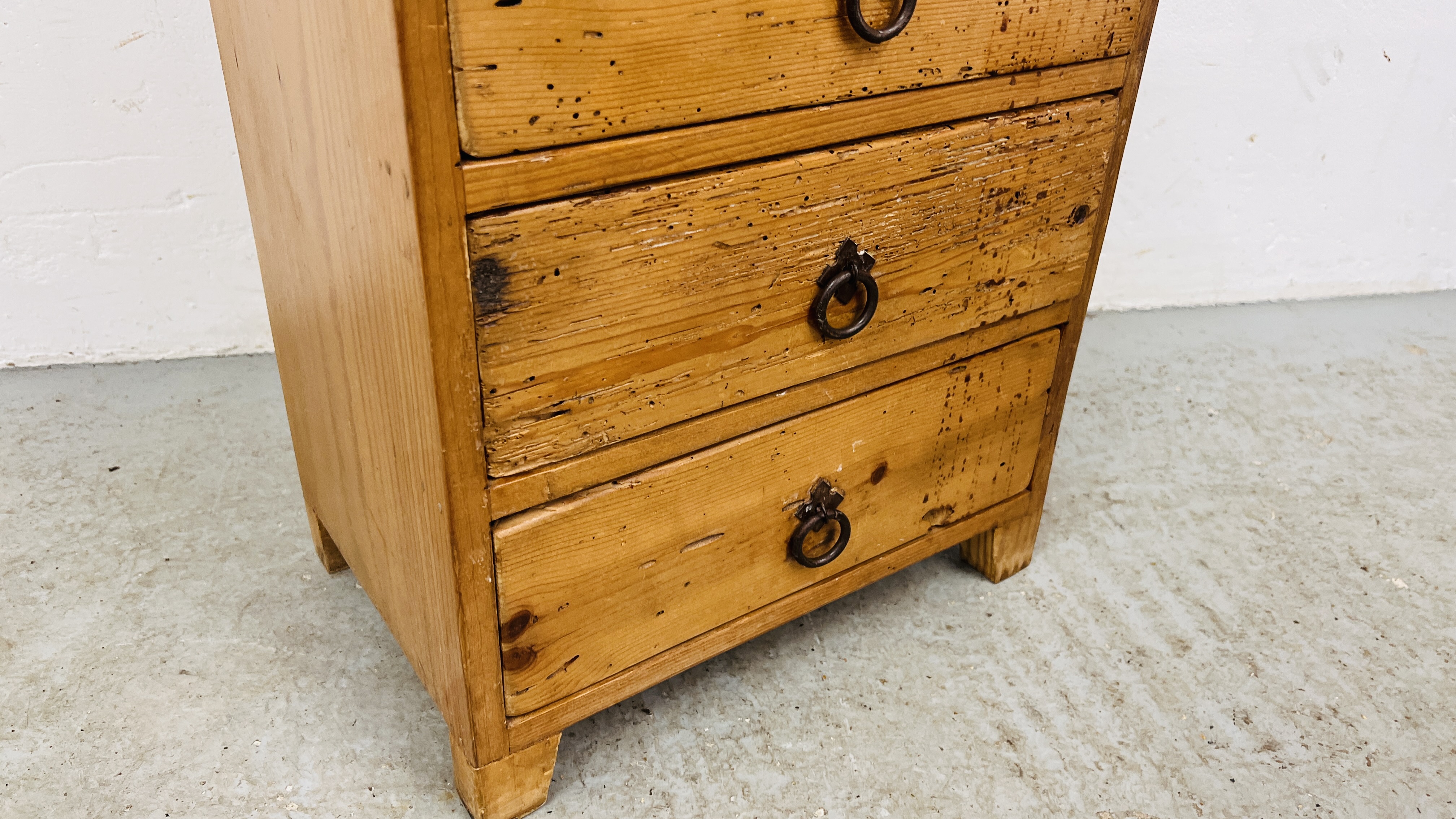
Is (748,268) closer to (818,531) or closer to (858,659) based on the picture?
(818,531)

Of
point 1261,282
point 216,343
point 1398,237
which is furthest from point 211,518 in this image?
point 1398,237

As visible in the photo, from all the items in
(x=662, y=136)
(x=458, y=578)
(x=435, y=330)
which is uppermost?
(x=662, y=136)

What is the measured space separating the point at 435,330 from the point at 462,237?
0.07 metres

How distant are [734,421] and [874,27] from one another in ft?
1.22

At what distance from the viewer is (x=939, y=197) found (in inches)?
39.5

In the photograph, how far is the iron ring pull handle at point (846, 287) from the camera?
3.11ft

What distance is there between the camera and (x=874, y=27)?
0.86 m

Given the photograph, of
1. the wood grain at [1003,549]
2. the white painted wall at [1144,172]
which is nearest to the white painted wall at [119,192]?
the white painted wall at [1144,172]

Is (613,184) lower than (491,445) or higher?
higher

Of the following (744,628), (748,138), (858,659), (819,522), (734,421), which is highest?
(748,138)

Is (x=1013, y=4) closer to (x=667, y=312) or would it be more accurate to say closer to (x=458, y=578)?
(x=667, y=312)

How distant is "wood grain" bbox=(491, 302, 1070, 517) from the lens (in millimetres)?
867

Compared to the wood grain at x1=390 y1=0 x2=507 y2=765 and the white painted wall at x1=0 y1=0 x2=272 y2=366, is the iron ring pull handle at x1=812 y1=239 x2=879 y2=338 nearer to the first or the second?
the wood grain at x1=390 y1=0 x2=507 y2=765

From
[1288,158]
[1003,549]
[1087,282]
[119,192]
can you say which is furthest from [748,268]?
[1288,158]
